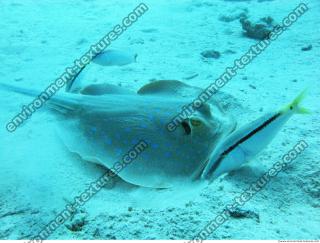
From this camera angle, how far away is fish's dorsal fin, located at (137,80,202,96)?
329cm

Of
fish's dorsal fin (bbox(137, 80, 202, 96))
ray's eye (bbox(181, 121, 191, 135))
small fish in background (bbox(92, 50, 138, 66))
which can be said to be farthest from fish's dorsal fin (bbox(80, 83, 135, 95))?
ray's eye (bbox(181, 121, 191, 135))

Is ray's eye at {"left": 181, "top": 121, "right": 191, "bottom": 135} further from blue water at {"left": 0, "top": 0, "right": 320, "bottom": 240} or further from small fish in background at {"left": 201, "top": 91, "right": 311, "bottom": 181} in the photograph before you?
small fish in background at {"left": 201, "top": 91, "right": 311, "bottom": 181}

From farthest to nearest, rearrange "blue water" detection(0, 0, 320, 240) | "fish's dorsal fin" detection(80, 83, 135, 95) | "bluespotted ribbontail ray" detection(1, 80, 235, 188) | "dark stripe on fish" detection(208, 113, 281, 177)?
1. "fish's dorsal fin" detection(80, 83, 135, 95)
2. "bluespotted ribbontail ray" detection(1, 80, 235, 188)
3. "blue water" detection(0, 0, 320, 240)
4. "dark stripe on fish" detection(208, 113, 281, 177)

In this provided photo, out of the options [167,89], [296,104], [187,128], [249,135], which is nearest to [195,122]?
[187,128]

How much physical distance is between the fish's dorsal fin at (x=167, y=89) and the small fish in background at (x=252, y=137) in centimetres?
148

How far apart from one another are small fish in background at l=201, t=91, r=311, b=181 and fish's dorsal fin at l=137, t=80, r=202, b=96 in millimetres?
1476

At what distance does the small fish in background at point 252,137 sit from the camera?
72.0 inches

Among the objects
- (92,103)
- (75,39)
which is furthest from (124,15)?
(92,103)

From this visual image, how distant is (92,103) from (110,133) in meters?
0.52

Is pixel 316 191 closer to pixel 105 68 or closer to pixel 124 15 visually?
pixel 105 68

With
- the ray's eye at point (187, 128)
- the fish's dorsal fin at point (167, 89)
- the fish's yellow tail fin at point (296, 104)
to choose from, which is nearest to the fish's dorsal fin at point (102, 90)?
the fish's dorsal fin at point (167, 89)

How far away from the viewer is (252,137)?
1.83 metres

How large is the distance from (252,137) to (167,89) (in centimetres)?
165

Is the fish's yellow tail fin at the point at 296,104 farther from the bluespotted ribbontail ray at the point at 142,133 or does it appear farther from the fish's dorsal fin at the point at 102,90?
the fish's dorsal fin at the point at 102,90
